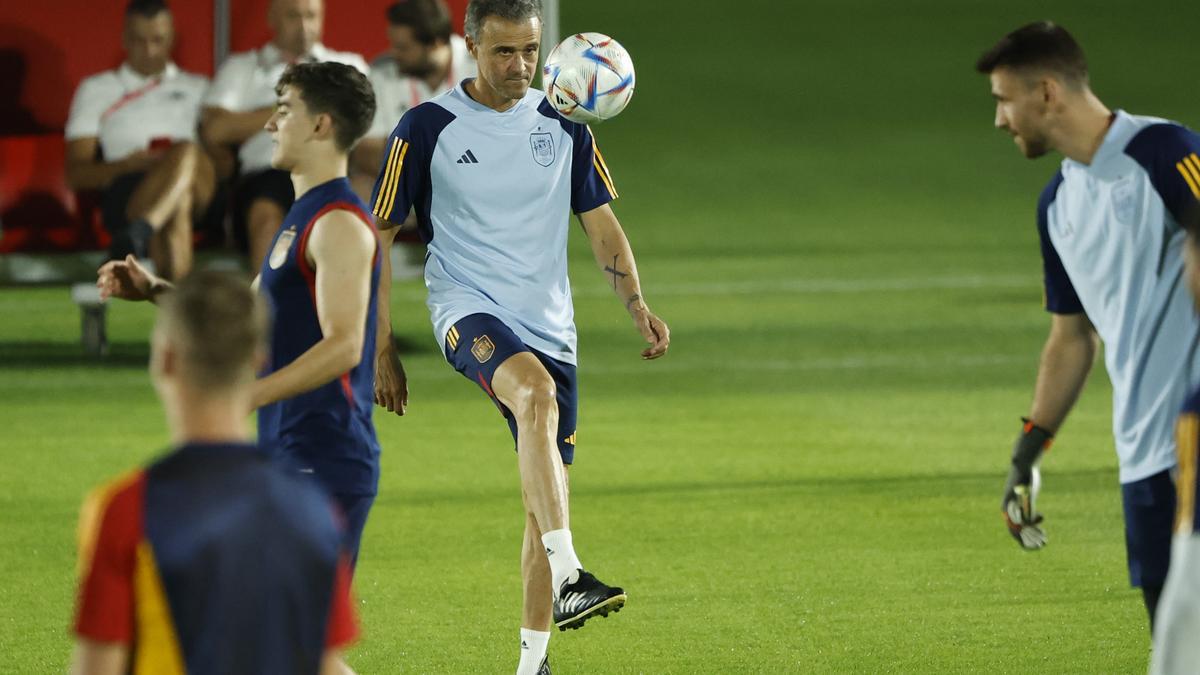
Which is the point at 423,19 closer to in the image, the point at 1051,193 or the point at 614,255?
the point at 614,255

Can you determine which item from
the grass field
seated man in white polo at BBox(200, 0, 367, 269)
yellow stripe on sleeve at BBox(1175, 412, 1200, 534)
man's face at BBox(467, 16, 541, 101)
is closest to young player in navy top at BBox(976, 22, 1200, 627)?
yellow stripe on sleeve at BBox(1175, 412, 1200, 534)

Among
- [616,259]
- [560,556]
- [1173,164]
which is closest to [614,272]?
[616,259]

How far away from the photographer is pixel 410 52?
14688mm

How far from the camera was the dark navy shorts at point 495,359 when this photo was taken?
21.4 ft

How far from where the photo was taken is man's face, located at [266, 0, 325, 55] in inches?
556

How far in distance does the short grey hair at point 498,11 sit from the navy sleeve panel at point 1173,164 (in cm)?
233

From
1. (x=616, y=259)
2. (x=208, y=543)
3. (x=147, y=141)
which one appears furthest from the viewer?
(x=147, y=141)

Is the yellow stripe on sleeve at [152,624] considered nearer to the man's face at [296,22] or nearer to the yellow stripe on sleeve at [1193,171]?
the yellow stripe on sleeve at [1193,171]

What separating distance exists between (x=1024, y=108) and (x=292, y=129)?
2.05 m

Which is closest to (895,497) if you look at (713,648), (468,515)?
(468,515)

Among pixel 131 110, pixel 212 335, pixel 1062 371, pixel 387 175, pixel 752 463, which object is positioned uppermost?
pixel 212 335

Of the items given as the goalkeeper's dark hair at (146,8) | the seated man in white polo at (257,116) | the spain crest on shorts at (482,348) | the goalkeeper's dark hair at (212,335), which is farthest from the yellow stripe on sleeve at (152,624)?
the goalkeeper's dark hair at (146,8)

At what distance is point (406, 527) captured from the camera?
9.20 metres

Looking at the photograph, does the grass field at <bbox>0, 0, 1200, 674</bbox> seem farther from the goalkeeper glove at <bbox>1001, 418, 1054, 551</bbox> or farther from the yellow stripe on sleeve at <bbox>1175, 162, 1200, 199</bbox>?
the yellow stripe on sleeve at <bbox>1175, 162, 1200, 199</bbox>
